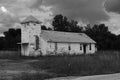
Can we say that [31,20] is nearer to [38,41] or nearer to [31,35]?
[31,35]

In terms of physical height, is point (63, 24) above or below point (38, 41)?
above

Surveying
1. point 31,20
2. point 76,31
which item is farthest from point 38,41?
point 76,31

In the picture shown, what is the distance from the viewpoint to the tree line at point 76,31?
194 ft

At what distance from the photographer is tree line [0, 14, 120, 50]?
5924cm

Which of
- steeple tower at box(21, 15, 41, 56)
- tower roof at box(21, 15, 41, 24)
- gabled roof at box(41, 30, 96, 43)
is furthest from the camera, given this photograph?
gabled roof at box(41, 30, 96, 43)

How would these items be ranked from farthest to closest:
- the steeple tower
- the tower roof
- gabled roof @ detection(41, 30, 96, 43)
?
gabled roof @ detection(41, 30, 96, 43)
the tower roof
the steeple tower

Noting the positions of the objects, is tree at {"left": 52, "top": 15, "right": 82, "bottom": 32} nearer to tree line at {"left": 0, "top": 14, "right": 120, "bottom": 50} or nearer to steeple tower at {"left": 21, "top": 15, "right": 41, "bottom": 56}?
tree line at {"left": 0, "top": 14, "right": 120, "bottom": 50}

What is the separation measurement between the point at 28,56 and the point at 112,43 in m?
29.0

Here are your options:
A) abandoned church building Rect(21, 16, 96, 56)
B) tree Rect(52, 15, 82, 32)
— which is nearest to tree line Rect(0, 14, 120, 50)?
tree Rect(52, 15, 82, 32)

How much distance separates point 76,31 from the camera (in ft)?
255

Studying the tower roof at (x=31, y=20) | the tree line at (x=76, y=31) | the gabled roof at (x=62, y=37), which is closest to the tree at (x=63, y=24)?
the tree line at (x=76, y=31)

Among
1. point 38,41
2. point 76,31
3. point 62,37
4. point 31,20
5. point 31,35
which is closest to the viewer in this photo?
point 31,35

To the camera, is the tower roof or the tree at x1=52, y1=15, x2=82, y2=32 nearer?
the tower roof

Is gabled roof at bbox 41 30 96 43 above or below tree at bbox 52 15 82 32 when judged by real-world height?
below
